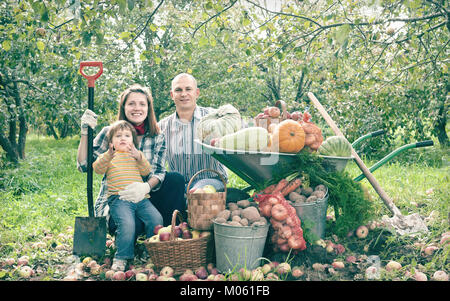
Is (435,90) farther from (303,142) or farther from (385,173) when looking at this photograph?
(303,142)

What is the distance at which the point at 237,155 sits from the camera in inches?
112

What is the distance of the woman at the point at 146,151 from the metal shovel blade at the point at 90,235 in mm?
134

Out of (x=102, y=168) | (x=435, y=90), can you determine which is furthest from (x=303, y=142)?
(x=435, y=90)

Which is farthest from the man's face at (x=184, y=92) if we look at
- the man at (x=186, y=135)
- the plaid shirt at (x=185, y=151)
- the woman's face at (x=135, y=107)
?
the woman's face at (x=135, y=107)

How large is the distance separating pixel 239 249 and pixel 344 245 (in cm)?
103

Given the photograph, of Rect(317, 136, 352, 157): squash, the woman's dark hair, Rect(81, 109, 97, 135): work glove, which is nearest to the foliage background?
the woman's dark hair

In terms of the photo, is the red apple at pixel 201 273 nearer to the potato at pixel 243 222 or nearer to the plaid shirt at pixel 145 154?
the potato at pixel 243 222

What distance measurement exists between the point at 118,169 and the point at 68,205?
1.99 meters

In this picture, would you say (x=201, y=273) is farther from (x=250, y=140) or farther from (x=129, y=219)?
(x=250, y=140)

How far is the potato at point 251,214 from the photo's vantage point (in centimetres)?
267

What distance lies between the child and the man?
2.20 feet

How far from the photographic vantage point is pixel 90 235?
10.2 feet

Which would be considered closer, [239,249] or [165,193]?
[239,249]

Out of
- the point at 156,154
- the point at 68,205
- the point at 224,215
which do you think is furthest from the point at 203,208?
the point at 68,205
